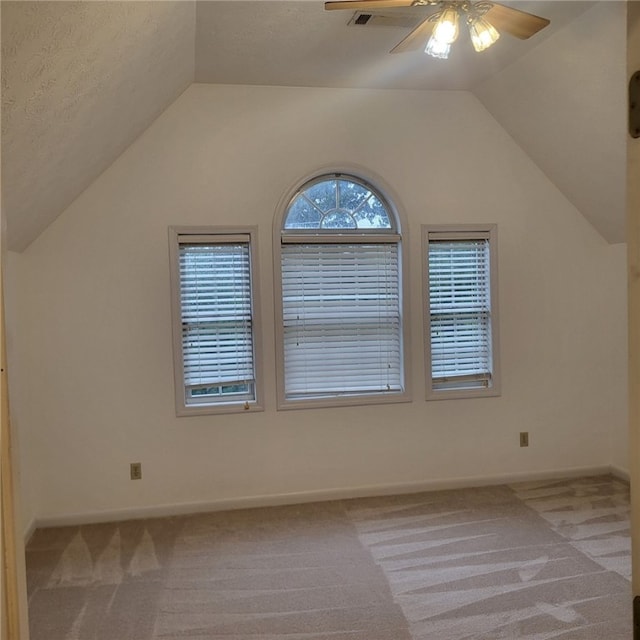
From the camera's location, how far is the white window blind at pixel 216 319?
12.5 ft

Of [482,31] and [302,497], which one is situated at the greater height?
[482,31]

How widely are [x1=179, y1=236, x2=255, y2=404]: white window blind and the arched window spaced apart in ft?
0.84

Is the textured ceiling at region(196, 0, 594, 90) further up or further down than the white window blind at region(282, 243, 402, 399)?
further up

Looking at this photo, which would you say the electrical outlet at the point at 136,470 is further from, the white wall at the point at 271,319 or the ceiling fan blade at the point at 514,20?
the ceiling fan blade at the point at 514,20

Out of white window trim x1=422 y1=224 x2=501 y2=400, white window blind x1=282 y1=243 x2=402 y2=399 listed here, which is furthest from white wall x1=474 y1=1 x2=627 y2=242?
white window blind x1=282 y1=243 x2=402 y2=399

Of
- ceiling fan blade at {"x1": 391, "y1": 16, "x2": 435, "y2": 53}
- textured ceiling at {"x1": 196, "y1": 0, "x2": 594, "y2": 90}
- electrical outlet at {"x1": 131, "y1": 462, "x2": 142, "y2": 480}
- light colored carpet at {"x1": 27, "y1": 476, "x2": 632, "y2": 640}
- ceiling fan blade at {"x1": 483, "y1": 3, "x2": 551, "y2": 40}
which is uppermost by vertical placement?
textured ceiling at {"x1": 196, "y1": 0, "x2": 594, "y2": 90}

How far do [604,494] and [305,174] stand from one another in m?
3.08

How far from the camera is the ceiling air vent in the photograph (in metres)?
2.68

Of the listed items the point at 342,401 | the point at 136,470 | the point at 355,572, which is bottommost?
the point at 355,572

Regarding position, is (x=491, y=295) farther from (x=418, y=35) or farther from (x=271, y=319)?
(x=418, y=35)

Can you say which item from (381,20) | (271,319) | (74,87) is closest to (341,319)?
(271,319)

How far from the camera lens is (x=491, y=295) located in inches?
163

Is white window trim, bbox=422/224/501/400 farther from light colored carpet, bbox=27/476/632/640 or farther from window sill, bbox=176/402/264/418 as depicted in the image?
window sill, bbox=176/402/264/418

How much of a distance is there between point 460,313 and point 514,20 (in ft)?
7.20
